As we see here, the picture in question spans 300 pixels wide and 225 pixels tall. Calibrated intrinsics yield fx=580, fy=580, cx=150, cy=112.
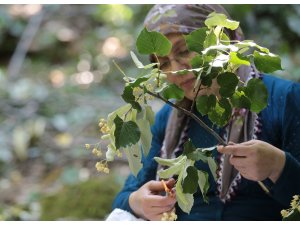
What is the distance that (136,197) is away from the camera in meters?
1.33

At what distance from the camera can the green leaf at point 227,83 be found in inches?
33.0

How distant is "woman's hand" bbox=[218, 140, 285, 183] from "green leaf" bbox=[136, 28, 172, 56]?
0.62ft

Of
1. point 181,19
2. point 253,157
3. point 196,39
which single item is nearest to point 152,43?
point 196,39

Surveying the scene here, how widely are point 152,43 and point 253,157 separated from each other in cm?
27

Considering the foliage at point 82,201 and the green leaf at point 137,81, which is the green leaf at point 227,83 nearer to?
the green leaf at point 137,81

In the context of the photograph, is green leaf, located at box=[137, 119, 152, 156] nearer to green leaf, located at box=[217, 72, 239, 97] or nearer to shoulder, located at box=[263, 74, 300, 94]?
green leaf, located at box=[217, 72, 239, 97]

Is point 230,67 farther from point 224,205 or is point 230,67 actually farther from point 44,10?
point 44,10

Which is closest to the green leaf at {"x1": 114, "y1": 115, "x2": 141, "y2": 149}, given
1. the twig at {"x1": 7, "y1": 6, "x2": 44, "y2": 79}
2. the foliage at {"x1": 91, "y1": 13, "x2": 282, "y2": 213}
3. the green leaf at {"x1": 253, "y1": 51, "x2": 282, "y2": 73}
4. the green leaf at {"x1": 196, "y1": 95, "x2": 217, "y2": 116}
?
the foliage at {"x1": 91, "y1": 13, "x2": 282, "y2": 213}

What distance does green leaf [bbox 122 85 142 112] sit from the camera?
837 millimetres

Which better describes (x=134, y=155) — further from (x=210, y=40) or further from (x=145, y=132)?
(x=210, y=40)

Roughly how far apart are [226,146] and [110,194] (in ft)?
5.45

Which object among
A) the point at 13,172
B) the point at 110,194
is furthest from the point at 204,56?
the point at 13,172

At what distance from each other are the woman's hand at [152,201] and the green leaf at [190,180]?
0.94ft

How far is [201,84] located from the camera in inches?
33.6
